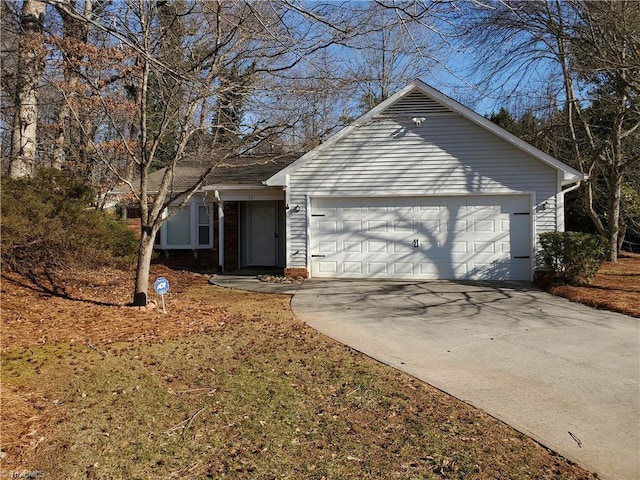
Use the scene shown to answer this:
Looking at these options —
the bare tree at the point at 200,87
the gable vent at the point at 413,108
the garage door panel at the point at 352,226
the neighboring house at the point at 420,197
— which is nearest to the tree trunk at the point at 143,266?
the bare tree at the point at 200,87

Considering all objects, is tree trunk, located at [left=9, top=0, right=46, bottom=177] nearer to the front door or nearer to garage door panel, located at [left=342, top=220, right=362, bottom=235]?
the front door

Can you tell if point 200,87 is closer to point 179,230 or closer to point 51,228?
point 51,228

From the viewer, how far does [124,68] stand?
9484 millimetres

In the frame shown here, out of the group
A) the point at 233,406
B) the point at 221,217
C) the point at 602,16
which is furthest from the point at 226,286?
the point at 602,16

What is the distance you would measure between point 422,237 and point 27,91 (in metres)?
10.2

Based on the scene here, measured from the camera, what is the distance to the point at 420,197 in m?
12.0

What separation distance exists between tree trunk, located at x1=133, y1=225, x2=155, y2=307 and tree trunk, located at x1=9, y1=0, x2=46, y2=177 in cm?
492

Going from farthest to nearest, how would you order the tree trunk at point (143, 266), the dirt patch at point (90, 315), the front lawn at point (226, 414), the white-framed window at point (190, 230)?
the white-framed window at point (190, 230) < the tree trunk at point (143, 266) < the dirt patch at point (90, 315) < the front lawn at point (226, 414)

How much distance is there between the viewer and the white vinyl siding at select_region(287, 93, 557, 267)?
11547mm

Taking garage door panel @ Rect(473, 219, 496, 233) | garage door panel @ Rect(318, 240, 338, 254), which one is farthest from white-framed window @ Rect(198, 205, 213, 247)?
garage door panel @ Rect(473, 219, 496, 233)

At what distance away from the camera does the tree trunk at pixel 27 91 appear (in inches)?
380

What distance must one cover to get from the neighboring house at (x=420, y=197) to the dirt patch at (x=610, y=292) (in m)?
1.61

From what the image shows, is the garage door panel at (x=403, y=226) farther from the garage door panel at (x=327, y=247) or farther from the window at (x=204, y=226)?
the window at (x=204, y=226)

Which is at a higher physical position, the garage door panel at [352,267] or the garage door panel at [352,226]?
the garage door panel at [352,226]
